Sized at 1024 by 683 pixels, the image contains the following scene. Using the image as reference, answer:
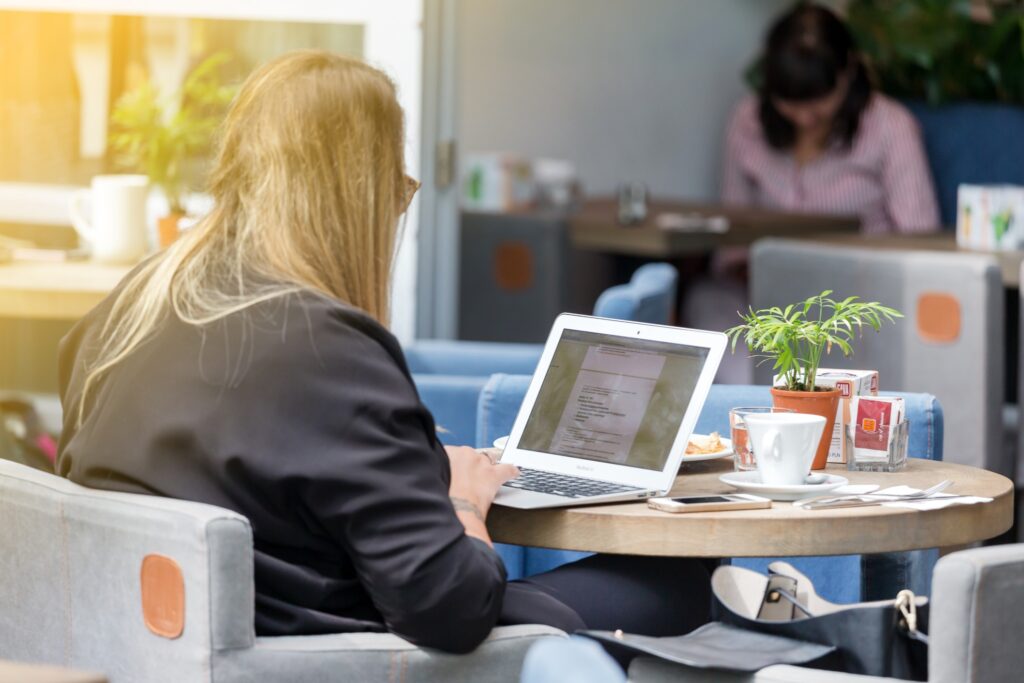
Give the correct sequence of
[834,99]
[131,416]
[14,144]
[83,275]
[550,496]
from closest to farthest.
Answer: [131,416] → [550,496] → [83,275] → [14,144] → [834,99]

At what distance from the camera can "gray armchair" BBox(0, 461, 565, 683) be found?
1.47 metres

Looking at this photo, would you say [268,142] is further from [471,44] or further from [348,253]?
[471,44]

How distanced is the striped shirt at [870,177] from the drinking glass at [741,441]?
10.4ft

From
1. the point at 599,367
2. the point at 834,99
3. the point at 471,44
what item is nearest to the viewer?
the point at 599,367

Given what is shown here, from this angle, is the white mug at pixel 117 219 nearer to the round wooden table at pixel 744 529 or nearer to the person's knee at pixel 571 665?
the round wooden table at pixel 744 529

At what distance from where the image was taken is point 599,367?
193 cm

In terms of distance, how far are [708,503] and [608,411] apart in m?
0.24

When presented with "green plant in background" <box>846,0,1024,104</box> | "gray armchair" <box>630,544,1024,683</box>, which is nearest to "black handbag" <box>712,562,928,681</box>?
"gray armchair" <box>630,544,1024,683</box>

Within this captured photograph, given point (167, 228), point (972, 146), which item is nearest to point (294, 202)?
A: point (167, 228)

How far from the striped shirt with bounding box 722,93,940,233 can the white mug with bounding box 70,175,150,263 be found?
8.42 ft

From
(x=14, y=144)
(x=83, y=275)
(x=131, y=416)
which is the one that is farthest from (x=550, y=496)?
(x=14, y=144)

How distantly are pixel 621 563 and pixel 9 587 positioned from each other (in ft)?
2.48

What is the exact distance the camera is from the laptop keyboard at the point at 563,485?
1783mm

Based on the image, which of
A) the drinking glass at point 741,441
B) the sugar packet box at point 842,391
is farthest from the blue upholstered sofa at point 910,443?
the drinking glass at point 741,441
